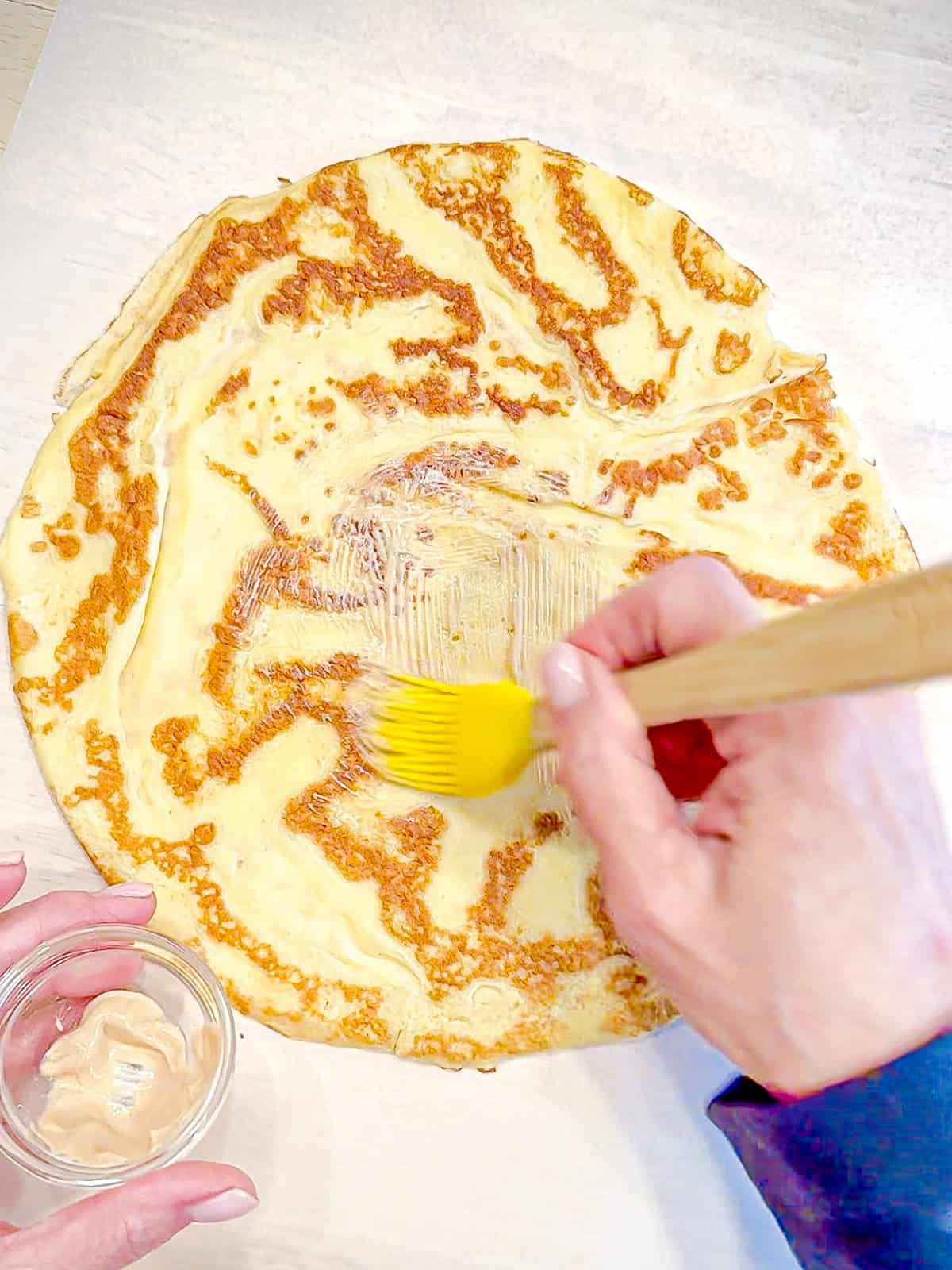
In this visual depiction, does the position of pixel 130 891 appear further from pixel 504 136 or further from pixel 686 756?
pixel 504 136

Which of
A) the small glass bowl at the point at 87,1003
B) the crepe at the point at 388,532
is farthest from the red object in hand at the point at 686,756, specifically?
the small glass bowl at the point at 87,1003

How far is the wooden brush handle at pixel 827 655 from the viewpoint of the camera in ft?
1.28

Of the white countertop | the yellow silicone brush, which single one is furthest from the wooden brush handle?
the white countertop

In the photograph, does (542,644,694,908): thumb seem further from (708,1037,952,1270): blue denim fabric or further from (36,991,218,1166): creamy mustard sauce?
(36,991,218,1166): creamy mustard sauce

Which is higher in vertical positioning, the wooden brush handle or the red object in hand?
the wooden brush handle

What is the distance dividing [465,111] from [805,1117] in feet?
2.83

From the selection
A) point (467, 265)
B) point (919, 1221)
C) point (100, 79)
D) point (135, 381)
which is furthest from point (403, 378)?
point (919, 1221)

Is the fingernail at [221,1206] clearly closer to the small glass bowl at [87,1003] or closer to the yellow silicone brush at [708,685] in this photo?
the small glass bowl at [87,1003]

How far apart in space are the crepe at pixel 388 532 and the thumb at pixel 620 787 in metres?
0.17

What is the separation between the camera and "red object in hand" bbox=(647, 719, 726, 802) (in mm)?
725

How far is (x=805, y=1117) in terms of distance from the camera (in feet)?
2.00

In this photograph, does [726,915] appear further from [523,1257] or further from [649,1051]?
[523,1257]

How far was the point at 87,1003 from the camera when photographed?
0.73m

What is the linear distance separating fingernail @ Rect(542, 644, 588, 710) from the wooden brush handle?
0.06 metres
